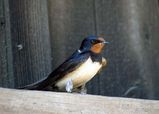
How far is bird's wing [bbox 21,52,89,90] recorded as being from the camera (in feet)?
8.47

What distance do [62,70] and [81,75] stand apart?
0.20 feet

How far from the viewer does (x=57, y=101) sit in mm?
2326

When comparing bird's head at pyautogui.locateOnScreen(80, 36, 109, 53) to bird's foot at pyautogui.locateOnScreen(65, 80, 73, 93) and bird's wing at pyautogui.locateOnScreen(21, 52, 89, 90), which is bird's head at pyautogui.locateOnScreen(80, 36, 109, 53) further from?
bird's foot at pyautogui.locateOnScreen(65, 80, 73, 93)

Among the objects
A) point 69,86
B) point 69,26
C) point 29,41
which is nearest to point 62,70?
point 69,86

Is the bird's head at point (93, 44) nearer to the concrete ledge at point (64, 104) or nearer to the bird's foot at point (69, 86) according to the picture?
the bird's foot at point (69, 86)

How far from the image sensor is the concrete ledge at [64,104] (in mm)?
2268

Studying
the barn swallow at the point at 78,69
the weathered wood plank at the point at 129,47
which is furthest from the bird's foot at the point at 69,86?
the weathered wood plank at the point at 129,47

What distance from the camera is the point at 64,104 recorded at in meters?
2.33

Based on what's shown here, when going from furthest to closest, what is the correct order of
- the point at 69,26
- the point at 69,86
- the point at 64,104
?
1. the point at 69,26
2. the point at 69,86
3. the point at 64,104

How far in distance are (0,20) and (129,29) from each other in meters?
0.46

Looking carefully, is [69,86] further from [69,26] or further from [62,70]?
[69,26]

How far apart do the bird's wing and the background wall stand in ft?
0.27

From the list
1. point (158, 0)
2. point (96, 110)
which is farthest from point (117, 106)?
point (158, 0)

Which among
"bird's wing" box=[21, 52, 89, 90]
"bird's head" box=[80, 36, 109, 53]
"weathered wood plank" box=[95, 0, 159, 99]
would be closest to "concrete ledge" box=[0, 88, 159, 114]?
"bird's wing" box=[21, 52, 89, 90]
